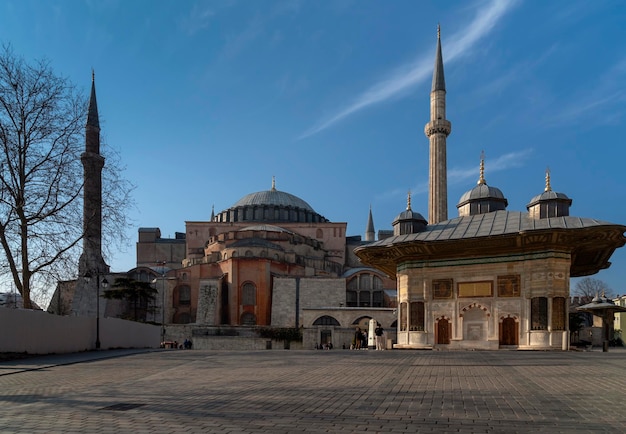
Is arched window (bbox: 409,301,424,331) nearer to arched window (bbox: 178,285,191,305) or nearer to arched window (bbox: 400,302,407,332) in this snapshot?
arched window (bbox: 400,302,407,332)

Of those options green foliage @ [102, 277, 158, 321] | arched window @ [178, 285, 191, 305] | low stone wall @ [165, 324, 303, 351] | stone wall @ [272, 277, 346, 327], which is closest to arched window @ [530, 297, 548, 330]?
low stone wall @ [165, 324, 303, 351]

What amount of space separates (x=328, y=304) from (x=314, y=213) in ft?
80.7

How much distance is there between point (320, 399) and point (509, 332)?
16.6 metres

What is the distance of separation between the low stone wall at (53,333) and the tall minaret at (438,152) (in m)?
26.2

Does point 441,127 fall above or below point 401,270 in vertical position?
above

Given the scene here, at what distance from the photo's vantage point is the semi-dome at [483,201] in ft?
93.7

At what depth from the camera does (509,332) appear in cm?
2161

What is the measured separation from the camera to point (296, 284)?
171 feet

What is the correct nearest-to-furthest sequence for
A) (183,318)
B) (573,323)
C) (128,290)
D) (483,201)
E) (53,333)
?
(53,333) < (483,201) < (573,323) < (128,290) < (183,318)

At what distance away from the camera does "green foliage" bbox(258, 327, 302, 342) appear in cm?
4553

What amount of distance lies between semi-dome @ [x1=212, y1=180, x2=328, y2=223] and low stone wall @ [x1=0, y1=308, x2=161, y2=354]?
1814 inches

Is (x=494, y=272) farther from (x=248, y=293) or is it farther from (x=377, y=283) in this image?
(x=377, y=283)

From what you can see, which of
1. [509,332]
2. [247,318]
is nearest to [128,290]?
[247,318]

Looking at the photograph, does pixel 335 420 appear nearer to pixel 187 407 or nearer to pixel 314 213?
pixel 187 407
